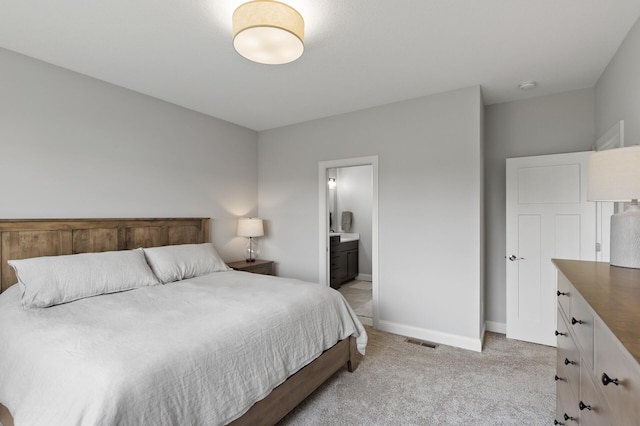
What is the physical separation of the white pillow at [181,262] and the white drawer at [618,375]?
9.60ft

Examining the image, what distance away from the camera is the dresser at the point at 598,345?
0.79 meters

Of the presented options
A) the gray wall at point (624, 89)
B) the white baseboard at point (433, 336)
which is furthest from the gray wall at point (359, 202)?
the gray wall at point (624, 89)

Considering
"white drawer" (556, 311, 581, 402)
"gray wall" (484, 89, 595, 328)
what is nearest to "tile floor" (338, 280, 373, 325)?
"gray wall" (484, 89, 595, 328)

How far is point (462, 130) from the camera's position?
3131 mm

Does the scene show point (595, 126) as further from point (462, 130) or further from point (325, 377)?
point (325, 377)

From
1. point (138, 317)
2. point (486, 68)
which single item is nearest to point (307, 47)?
point (486, 68)

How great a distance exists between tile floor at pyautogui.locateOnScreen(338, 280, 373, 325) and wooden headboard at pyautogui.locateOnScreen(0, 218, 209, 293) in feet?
7.78

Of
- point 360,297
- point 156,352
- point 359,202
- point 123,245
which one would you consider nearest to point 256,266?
point 123,245

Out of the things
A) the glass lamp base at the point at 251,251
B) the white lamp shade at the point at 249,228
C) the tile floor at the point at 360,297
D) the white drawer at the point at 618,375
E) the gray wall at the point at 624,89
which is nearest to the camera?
the white drawer at the point at 618,375

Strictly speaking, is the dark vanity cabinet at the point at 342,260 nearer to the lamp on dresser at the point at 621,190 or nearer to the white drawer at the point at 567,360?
the white drawer at the point at 567,360

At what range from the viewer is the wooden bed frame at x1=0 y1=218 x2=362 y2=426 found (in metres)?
1.84

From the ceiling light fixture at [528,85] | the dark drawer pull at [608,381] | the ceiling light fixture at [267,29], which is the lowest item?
the dark drawer pull at [608,381]

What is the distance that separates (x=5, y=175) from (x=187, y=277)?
1.60m

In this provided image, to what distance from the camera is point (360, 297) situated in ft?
16.3
